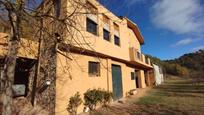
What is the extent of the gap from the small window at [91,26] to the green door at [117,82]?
171 inches

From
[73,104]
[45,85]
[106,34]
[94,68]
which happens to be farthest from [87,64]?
[106,34]

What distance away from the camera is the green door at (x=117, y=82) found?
15182 millimetres

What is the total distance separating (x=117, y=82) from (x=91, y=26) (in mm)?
6075

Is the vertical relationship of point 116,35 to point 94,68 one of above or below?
above

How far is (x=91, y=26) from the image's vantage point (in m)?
12.6

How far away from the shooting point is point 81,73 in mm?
11227

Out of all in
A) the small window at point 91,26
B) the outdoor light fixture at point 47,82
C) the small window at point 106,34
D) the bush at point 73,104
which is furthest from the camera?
the small window at point 106,34

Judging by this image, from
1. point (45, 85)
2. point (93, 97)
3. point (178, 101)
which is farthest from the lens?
point (178, 101)

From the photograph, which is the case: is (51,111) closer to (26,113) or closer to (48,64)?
(26,113)

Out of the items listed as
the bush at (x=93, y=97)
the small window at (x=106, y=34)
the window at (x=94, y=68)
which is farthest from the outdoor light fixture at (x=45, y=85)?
the small window at (x=106, y=34)

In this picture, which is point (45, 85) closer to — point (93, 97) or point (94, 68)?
point (93, 97)

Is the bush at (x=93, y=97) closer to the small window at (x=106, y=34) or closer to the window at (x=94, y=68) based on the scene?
the window at (x=94, y=68)

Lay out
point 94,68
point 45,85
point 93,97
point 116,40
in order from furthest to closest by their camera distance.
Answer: point 116,40
point 94,68
point 93,97
point 45,85

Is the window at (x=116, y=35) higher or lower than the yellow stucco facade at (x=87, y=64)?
higher
